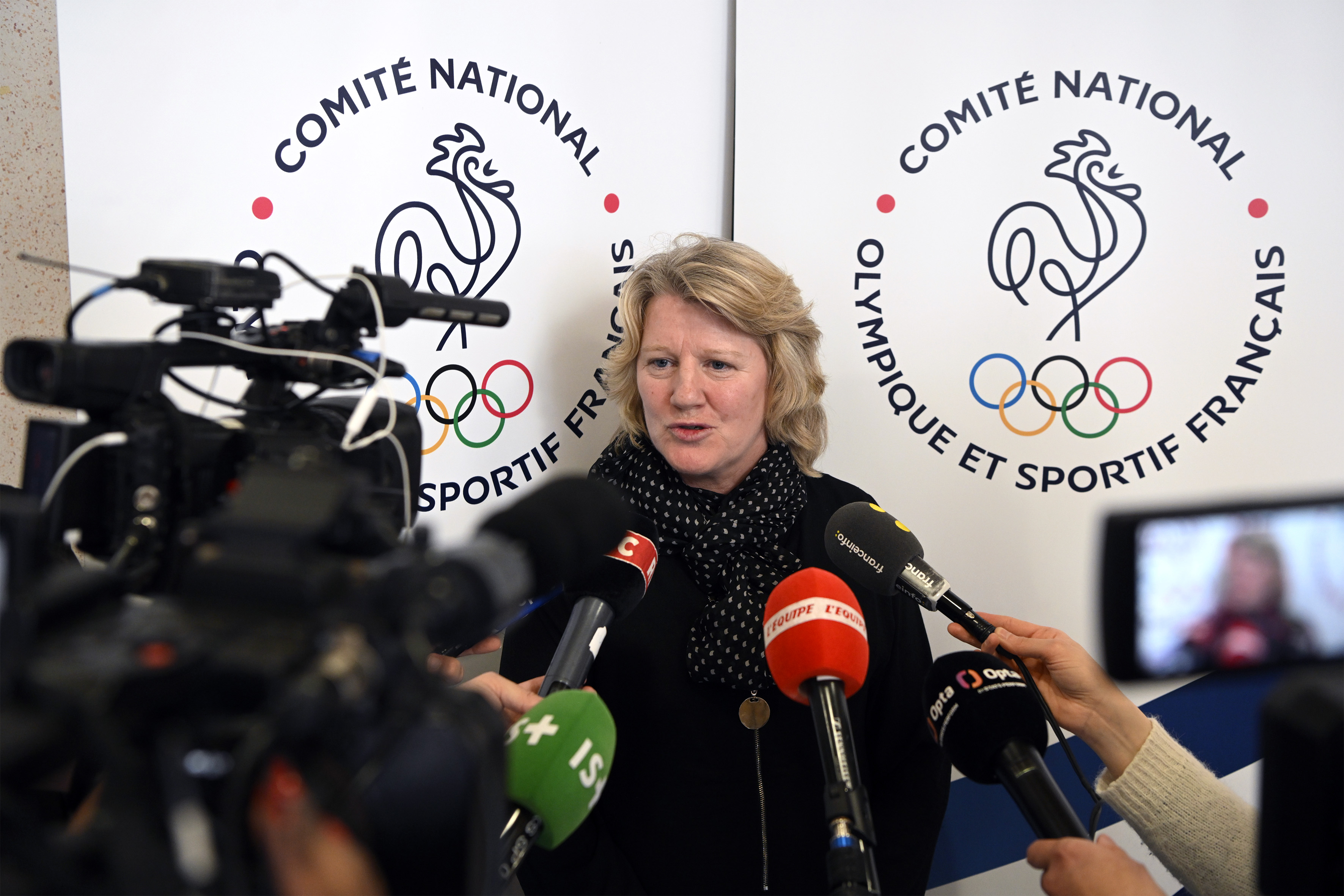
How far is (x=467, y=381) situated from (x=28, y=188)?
77cm

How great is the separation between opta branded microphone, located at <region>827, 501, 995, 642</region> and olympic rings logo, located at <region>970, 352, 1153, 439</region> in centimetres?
74

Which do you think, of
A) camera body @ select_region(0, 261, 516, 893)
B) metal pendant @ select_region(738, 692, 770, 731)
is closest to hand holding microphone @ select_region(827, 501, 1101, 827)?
metal pendant @ select_region(738, 692, 770, 731)

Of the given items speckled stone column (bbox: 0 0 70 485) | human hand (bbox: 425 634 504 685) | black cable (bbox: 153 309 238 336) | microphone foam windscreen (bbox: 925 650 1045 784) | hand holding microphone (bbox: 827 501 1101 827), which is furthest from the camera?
speckled stone column (bbox: 0 0 70 485)

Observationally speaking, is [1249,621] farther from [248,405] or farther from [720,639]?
[720,639]

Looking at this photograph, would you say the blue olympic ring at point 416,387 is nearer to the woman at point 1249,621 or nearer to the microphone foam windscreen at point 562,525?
the microphone foam windscreen at point 562,525

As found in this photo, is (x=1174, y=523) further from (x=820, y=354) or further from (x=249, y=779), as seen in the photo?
(x=820, y=354)

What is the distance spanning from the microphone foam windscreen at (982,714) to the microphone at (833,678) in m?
0.11

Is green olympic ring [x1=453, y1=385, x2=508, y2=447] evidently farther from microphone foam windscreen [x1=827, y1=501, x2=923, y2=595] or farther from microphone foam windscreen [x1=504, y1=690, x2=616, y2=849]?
microphone foam windscreen [x1=504, y1=690, x2=616, y2=849]

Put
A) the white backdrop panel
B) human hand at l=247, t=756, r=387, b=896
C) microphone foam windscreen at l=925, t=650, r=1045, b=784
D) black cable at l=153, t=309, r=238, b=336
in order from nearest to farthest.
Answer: human hand at l=247, t=756, r=387, b=896
black cable at l=153, t=309, r=238, b=336
microphone foam windscreen at l=925, t=650, r=1045, b=784
the white backdrop panel

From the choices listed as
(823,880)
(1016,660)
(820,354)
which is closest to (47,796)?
(1016,660)

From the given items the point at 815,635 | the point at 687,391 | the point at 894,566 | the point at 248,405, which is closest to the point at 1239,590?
the point at 815,635

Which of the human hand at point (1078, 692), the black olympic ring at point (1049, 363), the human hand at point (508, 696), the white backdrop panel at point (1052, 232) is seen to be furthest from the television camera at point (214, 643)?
the black olympic ring at point (1049, 363)

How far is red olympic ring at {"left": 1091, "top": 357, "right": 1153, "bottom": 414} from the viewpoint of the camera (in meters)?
1.88

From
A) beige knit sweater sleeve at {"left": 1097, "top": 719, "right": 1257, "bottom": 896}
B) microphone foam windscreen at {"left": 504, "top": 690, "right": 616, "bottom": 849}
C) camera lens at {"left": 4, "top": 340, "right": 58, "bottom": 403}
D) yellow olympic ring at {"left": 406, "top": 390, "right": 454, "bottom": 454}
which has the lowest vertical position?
beige knit sweater sleeve at {"left": 1097, "top": 719, "right": 1257, "bottom": 896}
